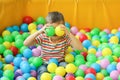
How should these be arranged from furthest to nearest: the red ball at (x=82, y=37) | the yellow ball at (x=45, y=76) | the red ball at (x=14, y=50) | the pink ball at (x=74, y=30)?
the pink ball at (x=74, y=30) → the red ball at (x=82, y=37) → the red ball at (x=14, y=50) → the yellow ball at (x=45, y=76)

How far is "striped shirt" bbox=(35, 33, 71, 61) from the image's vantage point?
5.78 feet

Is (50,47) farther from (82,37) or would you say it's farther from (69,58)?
(82,37)

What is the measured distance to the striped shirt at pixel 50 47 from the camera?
69.4 inches

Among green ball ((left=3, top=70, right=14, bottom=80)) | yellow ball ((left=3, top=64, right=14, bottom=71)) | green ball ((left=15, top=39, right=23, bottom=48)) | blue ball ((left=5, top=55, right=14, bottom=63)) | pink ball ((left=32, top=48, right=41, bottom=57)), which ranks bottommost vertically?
green ball ((left=3, top=70, right=14, bottom=80))

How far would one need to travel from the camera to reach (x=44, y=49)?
1.78m

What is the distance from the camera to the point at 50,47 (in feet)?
5.79

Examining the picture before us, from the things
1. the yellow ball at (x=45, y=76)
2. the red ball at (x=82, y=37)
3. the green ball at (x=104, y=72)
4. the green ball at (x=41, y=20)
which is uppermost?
the green ball at (x=41, y=20)

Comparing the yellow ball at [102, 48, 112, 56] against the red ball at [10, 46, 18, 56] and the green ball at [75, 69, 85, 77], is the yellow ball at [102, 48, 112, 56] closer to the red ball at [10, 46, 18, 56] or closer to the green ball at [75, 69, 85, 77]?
the green ball at [75, 69, 85, 77]

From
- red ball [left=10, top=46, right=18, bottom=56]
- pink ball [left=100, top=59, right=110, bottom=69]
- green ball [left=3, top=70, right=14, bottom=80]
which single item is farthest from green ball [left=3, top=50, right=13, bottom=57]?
pink ball [left=100, top=59, right=110, bottom=69]

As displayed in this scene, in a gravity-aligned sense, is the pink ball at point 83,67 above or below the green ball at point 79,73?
above

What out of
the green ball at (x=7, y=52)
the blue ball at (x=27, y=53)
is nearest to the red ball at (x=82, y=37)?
the blue ball at (x=27, y=53)

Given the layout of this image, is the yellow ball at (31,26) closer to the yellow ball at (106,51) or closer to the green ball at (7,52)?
the green ball at (7,52)

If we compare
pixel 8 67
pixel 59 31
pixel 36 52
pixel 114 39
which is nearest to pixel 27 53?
pixel 36 52

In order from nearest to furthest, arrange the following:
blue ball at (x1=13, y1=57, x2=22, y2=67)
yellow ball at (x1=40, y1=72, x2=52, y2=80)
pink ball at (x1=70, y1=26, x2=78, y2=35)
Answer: yellow ball at (x1=40, y1=72, x2=52, y2=80) → blue ball at (x1=13, y1=57, x2=22, y2=67) → pink ball at (x1=70, y1=26, x2=78, y2=35)
